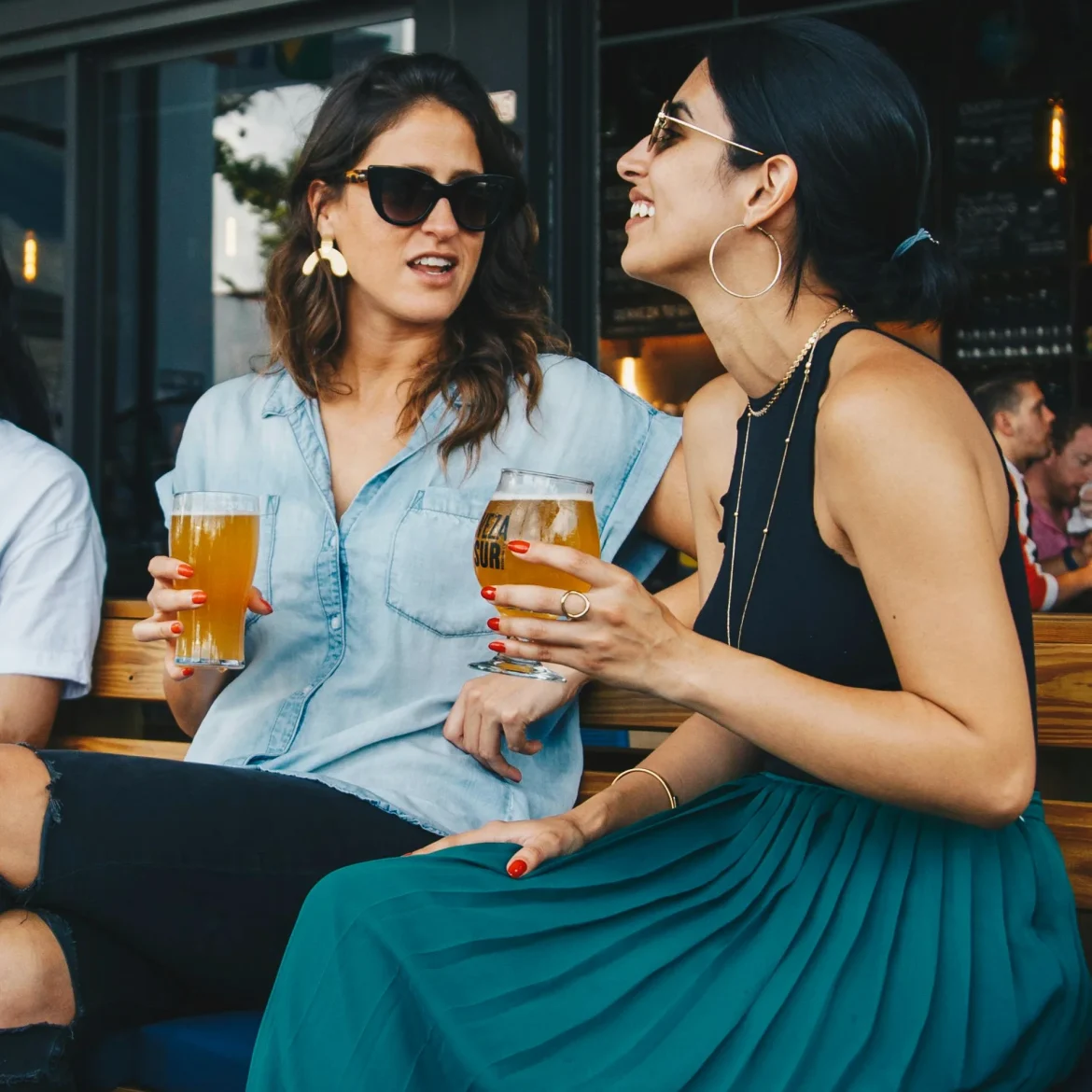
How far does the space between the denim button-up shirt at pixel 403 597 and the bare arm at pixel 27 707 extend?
43 cm

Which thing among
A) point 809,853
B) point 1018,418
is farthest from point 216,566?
point 1018,418

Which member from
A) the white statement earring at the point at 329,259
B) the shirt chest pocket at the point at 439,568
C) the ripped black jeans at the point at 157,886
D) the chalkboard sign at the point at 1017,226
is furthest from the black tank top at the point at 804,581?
the chalkboard sign at the point at 1017,226

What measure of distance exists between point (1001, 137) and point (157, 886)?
6.53m

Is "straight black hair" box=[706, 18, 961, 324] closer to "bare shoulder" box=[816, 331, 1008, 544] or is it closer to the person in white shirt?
"bare shoulder" box=[816, 331, 1008, 544]

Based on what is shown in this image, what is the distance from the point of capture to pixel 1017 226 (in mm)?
7117

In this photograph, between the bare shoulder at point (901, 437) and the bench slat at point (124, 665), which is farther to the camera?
the bench slat at point (124, 665)

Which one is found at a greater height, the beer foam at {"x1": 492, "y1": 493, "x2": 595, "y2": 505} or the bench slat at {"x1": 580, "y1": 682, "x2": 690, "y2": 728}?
the beer foam at {"x1": 492, "y1": 493, "x2": 595, "y2": 505}

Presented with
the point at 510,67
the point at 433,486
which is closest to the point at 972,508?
the point at 433,486

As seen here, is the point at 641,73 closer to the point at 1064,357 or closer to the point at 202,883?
the point at 1064,357

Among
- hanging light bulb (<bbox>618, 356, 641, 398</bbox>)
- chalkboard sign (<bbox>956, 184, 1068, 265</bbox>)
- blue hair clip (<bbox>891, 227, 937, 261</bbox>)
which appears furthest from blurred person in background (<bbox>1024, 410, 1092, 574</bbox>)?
blue hair clip (<bbox>891, 227, 937, 261</bbox>)

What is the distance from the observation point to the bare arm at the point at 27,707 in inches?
103

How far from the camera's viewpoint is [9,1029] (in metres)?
1.82

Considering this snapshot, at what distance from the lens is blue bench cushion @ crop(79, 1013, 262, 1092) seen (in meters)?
1.88

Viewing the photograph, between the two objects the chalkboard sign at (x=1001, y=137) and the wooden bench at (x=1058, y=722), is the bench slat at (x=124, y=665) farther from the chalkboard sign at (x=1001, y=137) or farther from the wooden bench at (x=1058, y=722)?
the chalkboard sign at (x=1001, y=137)
